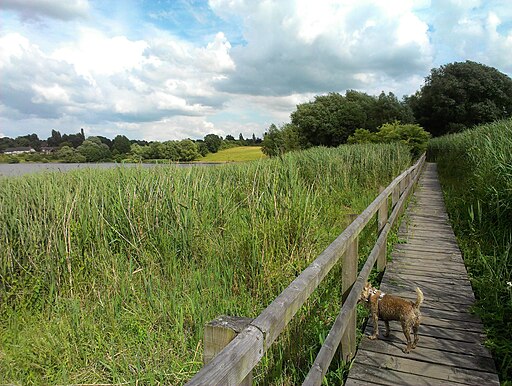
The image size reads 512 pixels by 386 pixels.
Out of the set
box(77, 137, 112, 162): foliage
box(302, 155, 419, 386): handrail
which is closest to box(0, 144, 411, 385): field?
box(302, 155, 419, 386): handrail

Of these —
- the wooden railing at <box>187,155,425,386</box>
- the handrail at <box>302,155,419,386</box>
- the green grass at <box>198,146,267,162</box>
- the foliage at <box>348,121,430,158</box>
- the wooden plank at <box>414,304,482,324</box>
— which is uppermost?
the foliage at <box>348,121,430,158</box>

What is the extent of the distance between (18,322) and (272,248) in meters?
2.85

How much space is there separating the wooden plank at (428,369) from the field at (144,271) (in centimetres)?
32

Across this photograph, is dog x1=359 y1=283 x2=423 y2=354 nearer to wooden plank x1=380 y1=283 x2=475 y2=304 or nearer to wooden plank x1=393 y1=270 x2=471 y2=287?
wooden plank x1=380 y1=283 x2=475 y2=304

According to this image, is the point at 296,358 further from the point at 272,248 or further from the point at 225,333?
the point at 225,333

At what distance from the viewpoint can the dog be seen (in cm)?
274

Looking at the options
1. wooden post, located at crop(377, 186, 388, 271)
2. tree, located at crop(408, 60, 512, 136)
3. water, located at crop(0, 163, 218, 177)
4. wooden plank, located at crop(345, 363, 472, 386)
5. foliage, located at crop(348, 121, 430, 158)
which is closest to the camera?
wooden plank, located at crop(345, 363, 472, 386)

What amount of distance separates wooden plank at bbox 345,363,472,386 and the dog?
30 cm

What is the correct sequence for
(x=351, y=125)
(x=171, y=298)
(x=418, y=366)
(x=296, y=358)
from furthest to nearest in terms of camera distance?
1. (x=351, y=125)
2. (x=171, y=298)
3. (x=296, y=358)
4. (x=418, y=366)

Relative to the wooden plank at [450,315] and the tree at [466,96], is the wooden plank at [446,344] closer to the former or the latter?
the wooden plank at [450,315]

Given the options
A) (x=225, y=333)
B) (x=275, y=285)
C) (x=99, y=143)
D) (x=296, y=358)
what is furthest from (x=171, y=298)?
(x=99, y=143)

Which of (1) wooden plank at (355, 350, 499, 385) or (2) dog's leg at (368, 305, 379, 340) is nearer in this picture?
(1) wooden plank at (355, 350, 499, 385)

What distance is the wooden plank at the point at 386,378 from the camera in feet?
8.06

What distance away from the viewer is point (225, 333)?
113 cm
